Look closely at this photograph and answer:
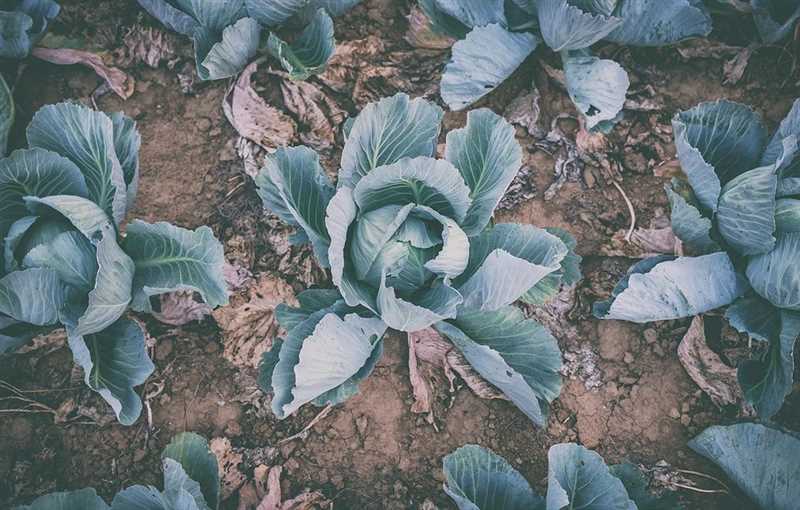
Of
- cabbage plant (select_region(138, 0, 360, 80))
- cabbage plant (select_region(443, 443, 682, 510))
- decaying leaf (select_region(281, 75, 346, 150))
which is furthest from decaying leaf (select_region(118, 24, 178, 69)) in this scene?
cabbage plant (select_region(443, 443, 682, 510))

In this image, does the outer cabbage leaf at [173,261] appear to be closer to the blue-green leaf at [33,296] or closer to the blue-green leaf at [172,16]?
the blue-green leaf at [33,296]

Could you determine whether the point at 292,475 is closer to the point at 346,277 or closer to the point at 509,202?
the point at 346,277

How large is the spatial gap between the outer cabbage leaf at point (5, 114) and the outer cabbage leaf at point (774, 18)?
10.4 ft

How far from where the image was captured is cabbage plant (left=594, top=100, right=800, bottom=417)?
266cm

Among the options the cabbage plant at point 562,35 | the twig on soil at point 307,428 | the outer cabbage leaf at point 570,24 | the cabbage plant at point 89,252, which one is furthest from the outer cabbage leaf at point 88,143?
the outer cabbage leaf at point 570,24

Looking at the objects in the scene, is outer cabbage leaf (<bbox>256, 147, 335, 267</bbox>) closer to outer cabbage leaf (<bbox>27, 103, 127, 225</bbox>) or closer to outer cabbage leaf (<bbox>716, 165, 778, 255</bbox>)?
outer cabbage leaf (<bbox>27, 103, 127, 225</bbox>)

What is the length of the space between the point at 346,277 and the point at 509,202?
37.1 inches

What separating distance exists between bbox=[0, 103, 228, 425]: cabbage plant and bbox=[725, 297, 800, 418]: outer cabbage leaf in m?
1.92

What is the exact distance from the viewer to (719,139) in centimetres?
295

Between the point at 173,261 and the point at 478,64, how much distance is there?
144 cm

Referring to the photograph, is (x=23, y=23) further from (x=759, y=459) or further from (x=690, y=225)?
(x=759, y=459)

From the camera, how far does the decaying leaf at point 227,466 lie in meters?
2.81

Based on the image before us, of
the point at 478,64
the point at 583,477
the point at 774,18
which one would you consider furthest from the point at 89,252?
the point at 774,18

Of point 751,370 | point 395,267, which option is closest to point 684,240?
point 751,370
